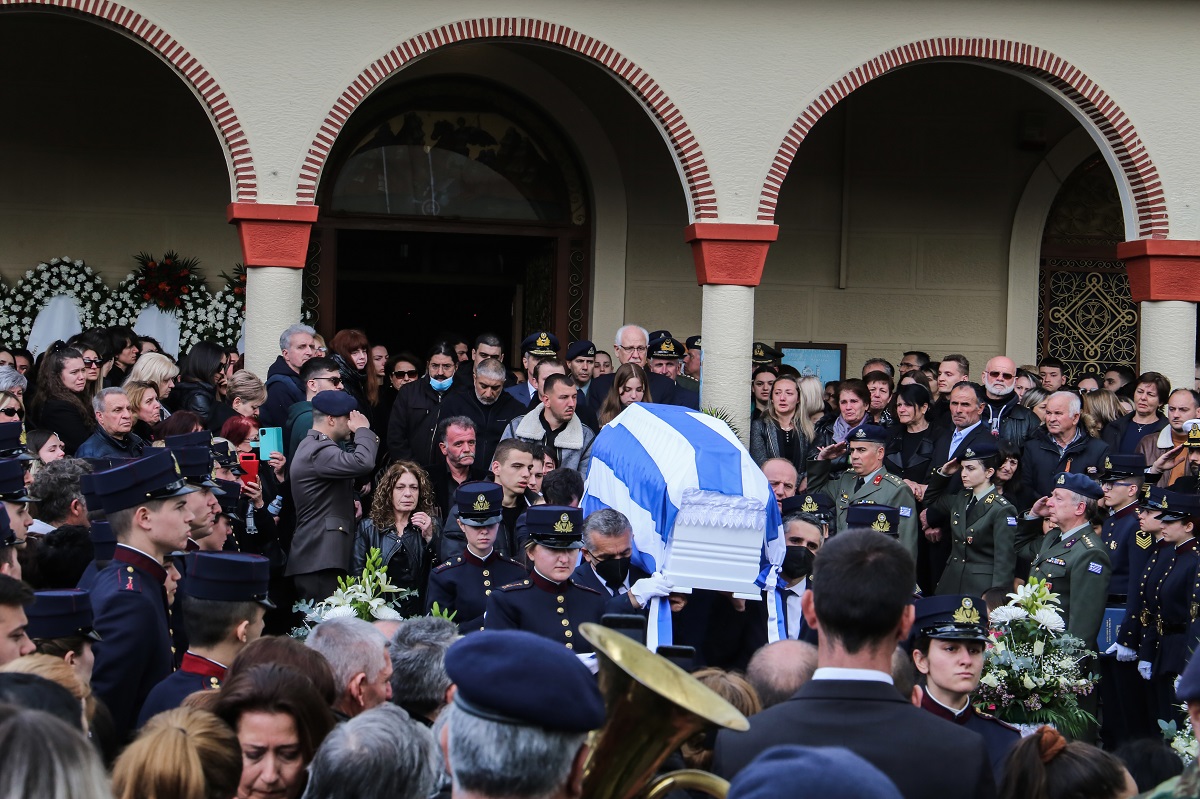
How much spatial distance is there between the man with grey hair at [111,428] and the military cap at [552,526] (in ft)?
7.94

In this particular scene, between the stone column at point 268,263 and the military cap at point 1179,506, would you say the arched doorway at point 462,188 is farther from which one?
the military cap at point 1179,506

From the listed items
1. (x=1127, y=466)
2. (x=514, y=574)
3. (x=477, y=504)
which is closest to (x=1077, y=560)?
(x=1127, y=466)

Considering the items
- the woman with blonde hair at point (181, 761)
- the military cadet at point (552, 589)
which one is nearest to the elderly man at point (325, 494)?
the military cadet at point (552, 589)

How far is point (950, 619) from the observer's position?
189 inches

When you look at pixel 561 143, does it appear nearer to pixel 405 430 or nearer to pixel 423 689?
pixel 405 430

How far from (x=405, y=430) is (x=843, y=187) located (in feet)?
21.9

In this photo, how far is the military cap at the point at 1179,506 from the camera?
24.9 feet

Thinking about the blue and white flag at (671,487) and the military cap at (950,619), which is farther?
the blue and white flag at (671,487)

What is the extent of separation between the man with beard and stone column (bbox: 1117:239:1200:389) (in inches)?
72.7

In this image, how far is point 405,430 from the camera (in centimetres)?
957

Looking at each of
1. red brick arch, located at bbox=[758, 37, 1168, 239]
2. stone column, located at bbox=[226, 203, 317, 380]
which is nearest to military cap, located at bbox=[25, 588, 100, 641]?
stone column, located at bbox=[226, 203, 317, 380]

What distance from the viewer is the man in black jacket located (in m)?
2.95

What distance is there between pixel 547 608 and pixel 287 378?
12.8ft

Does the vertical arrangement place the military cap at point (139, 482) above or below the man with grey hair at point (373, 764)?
above
